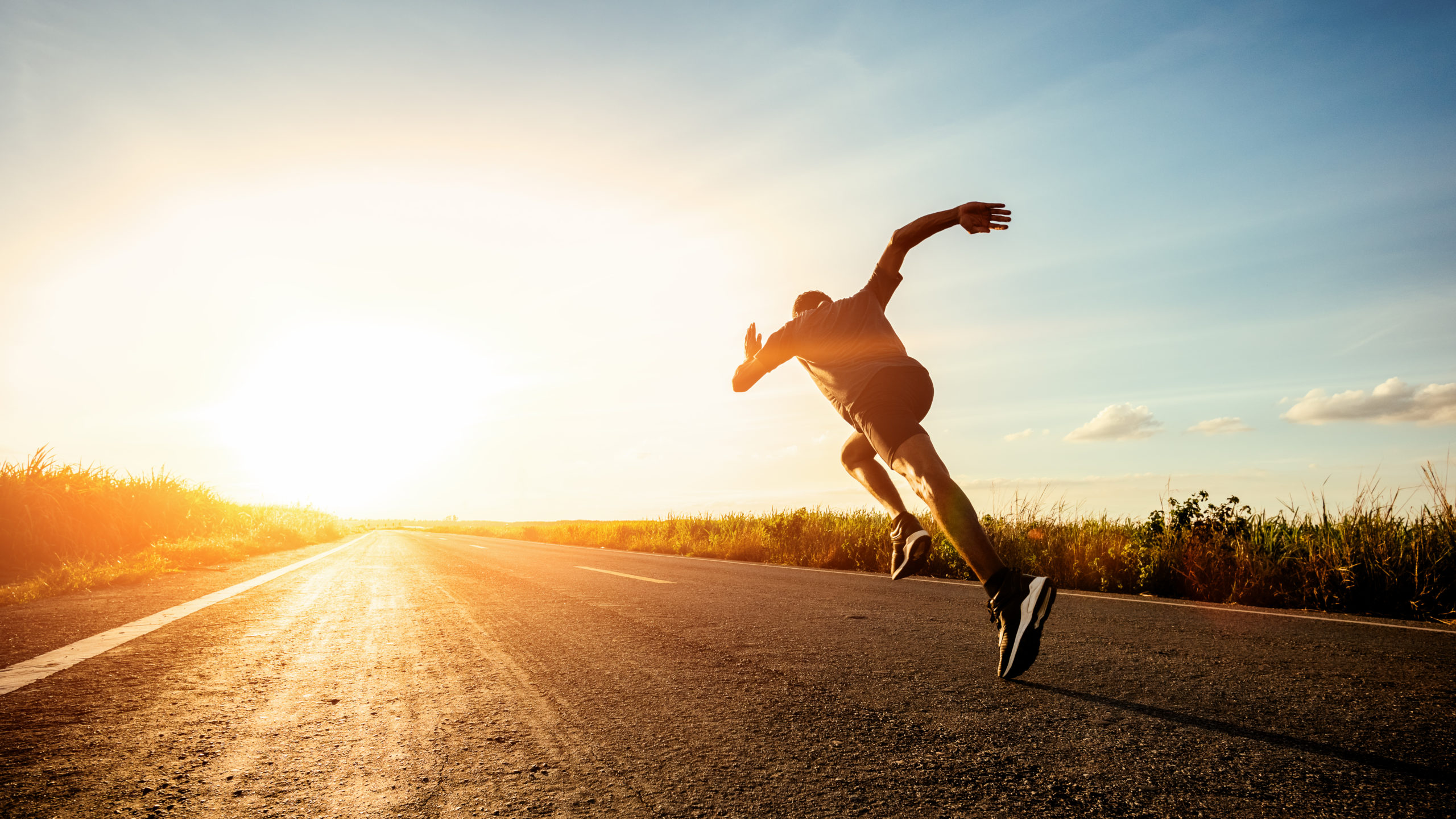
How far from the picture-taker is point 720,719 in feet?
7.64

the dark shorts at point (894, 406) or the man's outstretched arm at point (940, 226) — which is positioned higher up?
the man's outstretched arm at point (940, 226)

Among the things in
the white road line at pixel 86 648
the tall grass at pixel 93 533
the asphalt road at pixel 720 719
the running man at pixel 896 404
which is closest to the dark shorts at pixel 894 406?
the running man at pixel 896 404

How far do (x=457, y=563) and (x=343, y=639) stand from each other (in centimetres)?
617

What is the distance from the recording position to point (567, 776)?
1.81 m

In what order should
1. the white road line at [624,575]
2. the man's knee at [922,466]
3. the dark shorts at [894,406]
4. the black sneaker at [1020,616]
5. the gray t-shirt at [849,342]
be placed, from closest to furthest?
1. the black sneaker at [1020,616]
2. the man's knee at [922,466]
3. the dark shorts at [894,406]
4. the gray t-shirt at [849,342]
5. the white road line at [624,575]

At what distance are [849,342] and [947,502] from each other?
1.12 m

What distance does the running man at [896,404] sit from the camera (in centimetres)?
293

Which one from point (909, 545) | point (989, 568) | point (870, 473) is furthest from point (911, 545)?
point (989, 568)

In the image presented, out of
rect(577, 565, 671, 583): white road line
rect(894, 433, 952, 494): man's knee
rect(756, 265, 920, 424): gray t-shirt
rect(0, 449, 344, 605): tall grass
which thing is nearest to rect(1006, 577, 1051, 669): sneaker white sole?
rect(894, 433, 952, 494): man's knee

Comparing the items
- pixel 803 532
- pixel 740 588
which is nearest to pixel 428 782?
pixel 740 588

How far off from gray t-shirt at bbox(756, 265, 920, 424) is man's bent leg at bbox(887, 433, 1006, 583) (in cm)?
46

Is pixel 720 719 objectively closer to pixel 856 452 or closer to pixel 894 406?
pixel 894 406

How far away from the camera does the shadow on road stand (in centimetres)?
188

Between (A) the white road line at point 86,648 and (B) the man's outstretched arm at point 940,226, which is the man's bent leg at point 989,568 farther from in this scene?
(A) the white road line at point 86,648
